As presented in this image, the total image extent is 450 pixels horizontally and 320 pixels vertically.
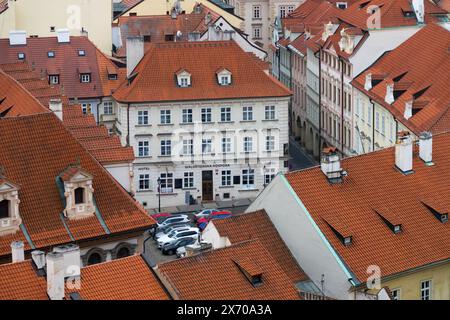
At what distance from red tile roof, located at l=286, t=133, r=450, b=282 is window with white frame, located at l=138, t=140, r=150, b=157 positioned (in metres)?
30.2

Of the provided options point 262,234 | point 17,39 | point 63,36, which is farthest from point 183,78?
point 262,234

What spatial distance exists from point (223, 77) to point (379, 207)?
33656 millimetres

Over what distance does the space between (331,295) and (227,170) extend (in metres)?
37.0

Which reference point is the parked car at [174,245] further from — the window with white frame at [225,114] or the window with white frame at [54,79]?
the window with white frame at [54,79]

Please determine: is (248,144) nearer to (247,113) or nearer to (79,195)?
(247,113)

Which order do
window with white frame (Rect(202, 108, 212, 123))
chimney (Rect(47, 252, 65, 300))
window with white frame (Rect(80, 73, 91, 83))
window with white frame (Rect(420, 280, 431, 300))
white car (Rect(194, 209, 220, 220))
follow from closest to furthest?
1. chimney (Rect(47, 252, 65, 300))
2. window with white frame (Rect(420, 280, 431, 300))
3. white car (Rect(194, 209, 220, 220))
4. window with white frame (Rect(202, 108, 212, 123))
5. window with white frame (Rect(80, 73, 91, 83))

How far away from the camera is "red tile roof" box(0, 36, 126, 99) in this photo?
84250 millimetres

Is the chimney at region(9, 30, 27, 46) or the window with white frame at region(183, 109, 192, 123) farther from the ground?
the chimney at region(9, 30, 27, 46)

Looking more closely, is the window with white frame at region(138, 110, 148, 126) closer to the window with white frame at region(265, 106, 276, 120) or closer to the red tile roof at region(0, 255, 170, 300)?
the window with white frame at region(265, 106, 276, 120)

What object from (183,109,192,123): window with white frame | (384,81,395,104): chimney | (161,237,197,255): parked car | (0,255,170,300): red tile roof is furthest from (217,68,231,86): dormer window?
(0,255,170,300): red tile roof

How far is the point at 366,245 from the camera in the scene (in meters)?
44.6

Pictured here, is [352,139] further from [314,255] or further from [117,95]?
[314,255]

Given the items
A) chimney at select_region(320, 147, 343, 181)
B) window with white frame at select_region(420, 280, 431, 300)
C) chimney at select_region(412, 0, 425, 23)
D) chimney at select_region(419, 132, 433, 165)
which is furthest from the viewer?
chimney at select_region(412, 0, 425, 23)
